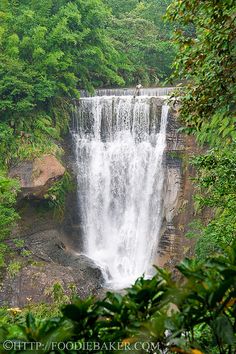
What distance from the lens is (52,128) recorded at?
1605cm

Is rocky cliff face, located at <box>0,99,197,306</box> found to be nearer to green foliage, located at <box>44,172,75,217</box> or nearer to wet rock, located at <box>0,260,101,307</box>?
wet rock, located at <box>0,260,101,307</box>

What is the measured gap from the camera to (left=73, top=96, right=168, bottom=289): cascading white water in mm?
16828

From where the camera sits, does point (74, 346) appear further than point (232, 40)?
No

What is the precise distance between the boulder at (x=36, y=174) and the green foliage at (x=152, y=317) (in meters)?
13.6

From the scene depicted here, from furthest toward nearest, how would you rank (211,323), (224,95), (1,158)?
(1,158) → (224,95) → (211,323)

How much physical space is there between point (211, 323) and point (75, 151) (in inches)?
632

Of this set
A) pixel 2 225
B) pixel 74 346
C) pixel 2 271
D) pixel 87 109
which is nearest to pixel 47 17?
pixel 87 109

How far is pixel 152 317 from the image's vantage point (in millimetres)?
1714

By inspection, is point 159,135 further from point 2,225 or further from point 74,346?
point 74,346

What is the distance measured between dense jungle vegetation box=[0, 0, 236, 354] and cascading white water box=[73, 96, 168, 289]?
145 cm

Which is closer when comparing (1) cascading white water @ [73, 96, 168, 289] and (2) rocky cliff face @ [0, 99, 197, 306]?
(2) rocky cliff face @ [0, 99, 197, 306]

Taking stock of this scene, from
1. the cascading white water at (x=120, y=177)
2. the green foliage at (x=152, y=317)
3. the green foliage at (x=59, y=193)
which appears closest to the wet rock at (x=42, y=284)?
the green foliage at (x=59, y=193)

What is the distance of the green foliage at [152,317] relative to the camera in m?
1.58

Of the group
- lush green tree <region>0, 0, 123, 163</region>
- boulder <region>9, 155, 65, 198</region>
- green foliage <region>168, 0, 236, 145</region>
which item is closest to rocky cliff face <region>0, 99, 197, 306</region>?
boulder <region>9, 155, 65, 198</region>
